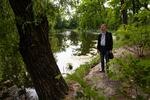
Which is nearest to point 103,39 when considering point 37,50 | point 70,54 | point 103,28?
point 103,28

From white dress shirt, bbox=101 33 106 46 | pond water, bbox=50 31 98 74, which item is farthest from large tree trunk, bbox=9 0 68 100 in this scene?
pond water, bbox=50 31 98 74

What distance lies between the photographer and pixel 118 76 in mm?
6738

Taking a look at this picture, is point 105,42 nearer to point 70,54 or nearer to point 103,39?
point 103,39

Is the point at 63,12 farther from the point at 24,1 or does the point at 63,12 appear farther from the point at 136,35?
the point at 136,35

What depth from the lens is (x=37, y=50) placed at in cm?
827

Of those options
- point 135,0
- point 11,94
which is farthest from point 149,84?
point 135,0

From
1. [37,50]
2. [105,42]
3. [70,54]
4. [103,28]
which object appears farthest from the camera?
[70,54]

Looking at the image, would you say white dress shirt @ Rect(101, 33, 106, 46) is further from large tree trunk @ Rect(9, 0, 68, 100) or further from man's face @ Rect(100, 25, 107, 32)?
large tree trunk @ Rect(9, 0, 68, 100)

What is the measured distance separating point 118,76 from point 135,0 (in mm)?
16484

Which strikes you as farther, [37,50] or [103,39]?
[103,39]

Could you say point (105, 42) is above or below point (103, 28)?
below

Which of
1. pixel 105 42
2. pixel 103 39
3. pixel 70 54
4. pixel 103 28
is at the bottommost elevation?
pixel 70 54

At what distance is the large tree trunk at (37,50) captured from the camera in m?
7.75

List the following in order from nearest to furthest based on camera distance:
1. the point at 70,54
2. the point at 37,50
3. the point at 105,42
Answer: the point at 37,50
the point at 105,42
the point at 70,54
